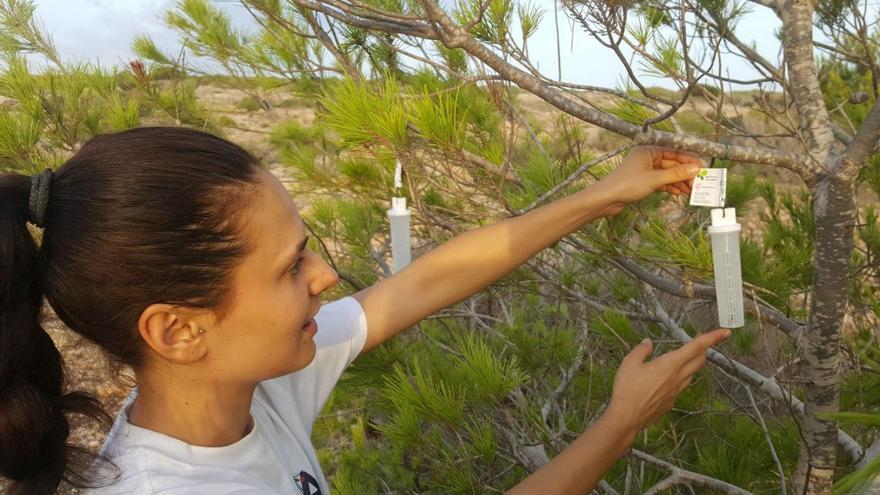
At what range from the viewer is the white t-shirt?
0.68 meters

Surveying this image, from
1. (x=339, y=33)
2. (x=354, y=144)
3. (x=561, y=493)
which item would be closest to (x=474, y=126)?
(x=339, y=33)

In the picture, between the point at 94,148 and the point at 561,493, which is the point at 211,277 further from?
the point at 561,493

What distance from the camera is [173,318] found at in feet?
2.31

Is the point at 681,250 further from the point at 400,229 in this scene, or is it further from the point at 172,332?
the point at 172,332

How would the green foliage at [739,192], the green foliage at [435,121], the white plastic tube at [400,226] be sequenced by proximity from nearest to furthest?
the green foliage at [435,121]
the white plastic tube at [400,226]
the green foliage at [739,192]

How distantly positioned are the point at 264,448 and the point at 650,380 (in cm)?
44

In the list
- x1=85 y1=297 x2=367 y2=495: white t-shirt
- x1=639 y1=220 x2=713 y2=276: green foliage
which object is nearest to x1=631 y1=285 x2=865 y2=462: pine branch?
x1=639 y1=220 x2=713 y2=276: green foliage

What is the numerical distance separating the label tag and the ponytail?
0.70m

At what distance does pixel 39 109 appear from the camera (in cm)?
193

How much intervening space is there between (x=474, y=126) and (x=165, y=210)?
0.92 metres

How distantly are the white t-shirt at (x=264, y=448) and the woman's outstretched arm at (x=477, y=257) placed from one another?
0.05 m

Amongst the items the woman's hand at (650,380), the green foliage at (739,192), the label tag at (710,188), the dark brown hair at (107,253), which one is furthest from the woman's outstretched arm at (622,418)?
the green foliage at (739,192)

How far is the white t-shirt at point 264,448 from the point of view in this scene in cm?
68

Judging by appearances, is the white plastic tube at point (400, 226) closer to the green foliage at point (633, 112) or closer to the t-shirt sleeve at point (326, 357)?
the t-shirt sleeve at point (326, 357)
